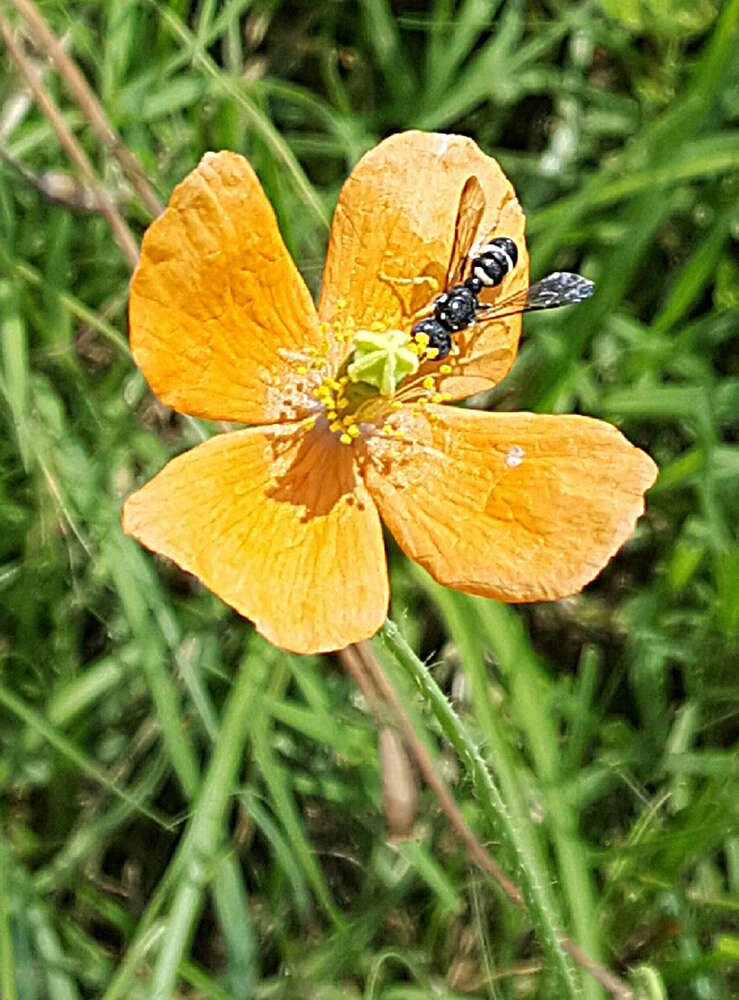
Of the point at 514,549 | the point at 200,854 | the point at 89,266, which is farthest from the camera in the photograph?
the point at 89,266

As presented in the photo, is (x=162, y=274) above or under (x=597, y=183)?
above

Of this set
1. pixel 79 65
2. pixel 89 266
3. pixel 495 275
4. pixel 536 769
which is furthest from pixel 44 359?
pixel 536 769

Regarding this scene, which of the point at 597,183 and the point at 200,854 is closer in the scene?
the point at 200,854

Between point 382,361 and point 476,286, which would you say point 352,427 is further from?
point 476,286

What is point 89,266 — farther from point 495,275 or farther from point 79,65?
point 495,275

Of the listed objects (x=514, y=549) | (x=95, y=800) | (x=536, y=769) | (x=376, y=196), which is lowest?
(x=536, y=769)
